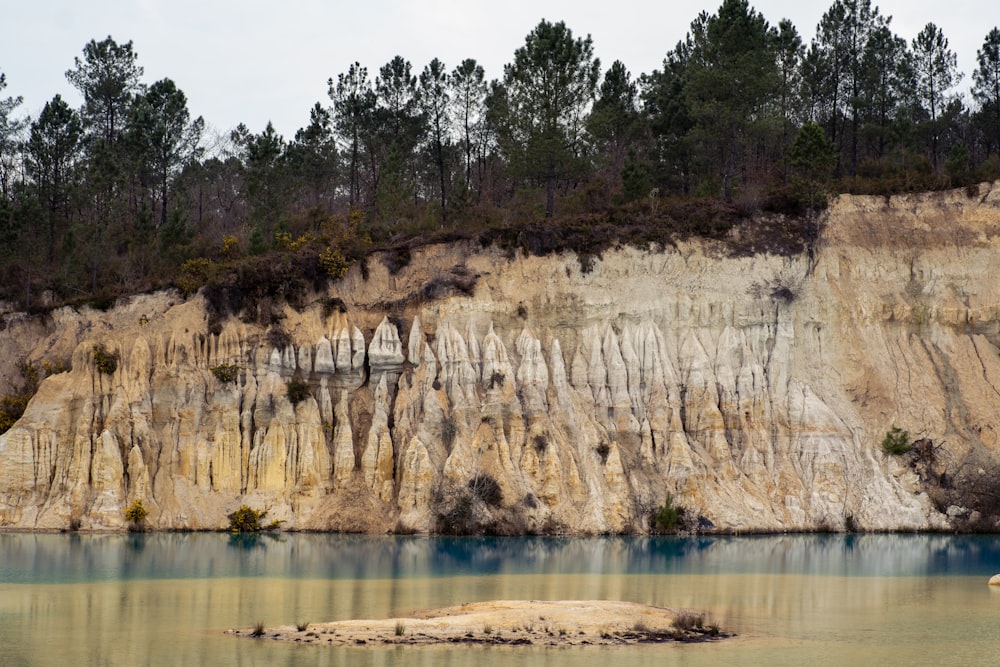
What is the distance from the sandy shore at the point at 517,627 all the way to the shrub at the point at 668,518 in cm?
1954

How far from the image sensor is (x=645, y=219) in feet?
194

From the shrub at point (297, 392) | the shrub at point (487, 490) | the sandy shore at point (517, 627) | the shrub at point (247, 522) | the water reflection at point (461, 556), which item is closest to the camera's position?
the sandy shore at point (517, 627)

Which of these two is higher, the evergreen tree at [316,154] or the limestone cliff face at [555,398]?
the evergreen tree at [316,154]

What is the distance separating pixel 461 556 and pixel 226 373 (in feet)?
52.5

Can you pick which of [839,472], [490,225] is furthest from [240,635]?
[490,225]

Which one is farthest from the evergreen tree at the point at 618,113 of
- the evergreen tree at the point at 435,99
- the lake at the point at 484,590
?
the lake at the point at 484,590

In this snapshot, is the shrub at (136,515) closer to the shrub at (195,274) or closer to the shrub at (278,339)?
the shrub at (278,339)

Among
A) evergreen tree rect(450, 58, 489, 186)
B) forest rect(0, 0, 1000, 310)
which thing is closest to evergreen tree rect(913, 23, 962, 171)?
forest rect(0, 0, 1000, 310)

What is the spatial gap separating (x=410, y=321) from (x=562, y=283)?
698 centimetres

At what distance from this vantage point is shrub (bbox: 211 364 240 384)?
2074 inches

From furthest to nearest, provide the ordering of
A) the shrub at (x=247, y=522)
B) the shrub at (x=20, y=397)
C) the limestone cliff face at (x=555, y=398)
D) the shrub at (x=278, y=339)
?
1. the shrub at (x=278, y=339)
2. the shrub at (x=20, y=397)
3. the limestone cliff face at (x=555, y=398)
4. the shrub at (x=247, y=522)

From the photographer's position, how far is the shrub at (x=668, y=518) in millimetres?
49344

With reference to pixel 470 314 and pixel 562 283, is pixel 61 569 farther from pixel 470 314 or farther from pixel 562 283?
pixel 562 283

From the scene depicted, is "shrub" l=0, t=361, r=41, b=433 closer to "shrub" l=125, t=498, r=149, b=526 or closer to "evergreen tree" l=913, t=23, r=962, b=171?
"shrub" l=125, t=498, r=149, b=526
